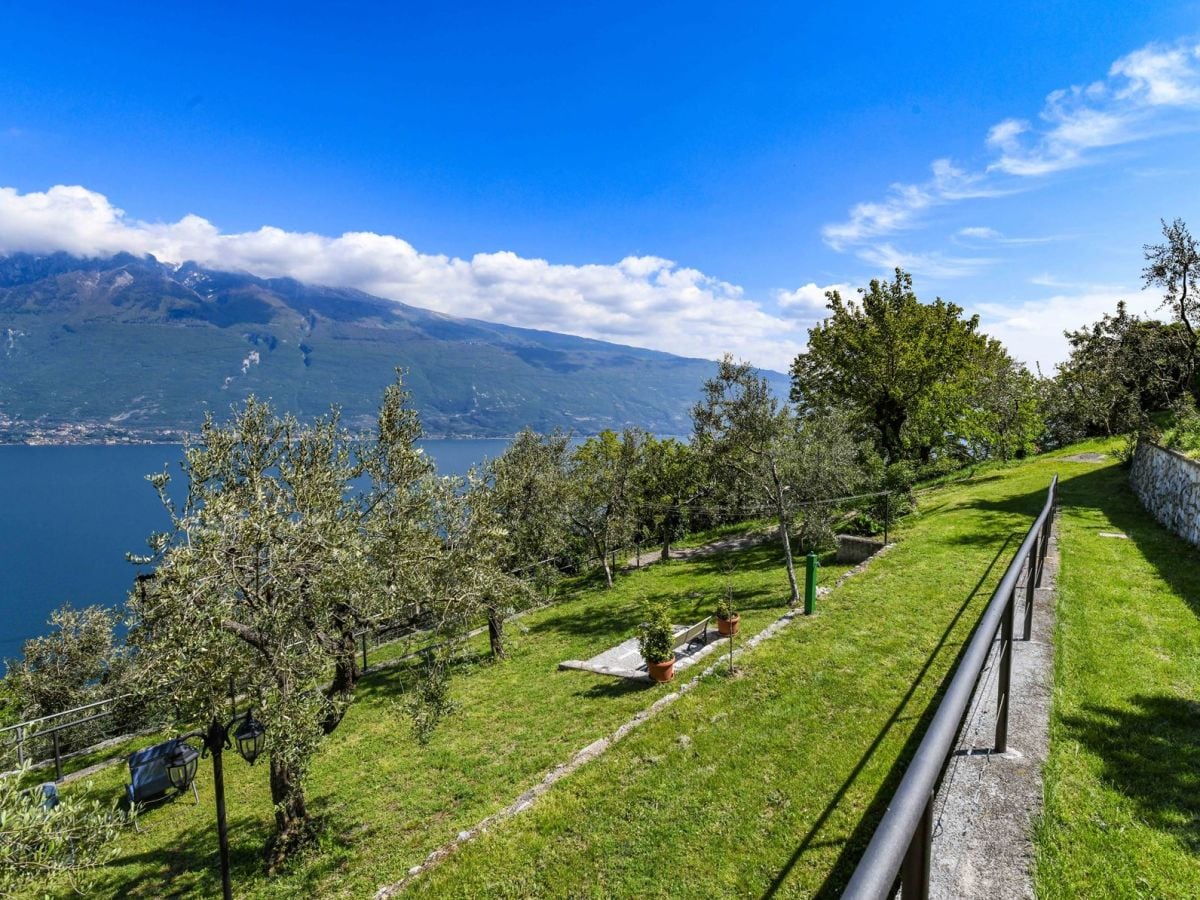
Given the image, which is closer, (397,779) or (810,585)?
(397,779)

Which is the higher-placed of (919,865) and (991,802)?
(919,865)

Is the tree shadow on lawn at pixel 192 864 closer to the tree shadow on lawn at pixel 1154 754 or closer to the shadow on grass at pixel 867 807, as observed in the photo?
the shadow on grass at pixel 867 807

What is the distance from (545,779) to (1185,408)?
28415 millimetres

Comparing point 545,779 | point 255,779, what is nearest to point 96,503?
point 255,779

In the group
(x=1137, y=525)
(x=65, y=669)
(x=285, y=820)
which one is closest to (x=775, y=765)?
(x=285, y=820)

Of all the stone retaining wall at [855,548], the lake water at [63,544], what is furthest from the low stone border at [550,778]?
the lake water at [63,544]

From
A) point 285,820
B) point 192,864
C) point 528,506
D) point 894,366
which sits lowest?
point 192,864

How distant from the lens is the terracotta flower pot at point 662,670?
14773mm

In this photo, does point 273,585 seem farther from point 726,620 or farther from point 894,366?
point 894,366

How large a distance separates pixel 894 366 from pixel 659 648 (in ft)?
91.5

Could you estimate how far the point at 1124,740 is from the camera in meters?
5.54

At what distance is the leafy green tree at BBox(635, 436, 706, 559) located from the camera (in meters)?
37.3

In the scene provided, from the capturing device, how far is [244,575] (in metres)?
9.45

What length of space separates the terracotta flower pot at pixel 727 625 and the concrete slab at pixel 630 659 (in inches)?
9.0
